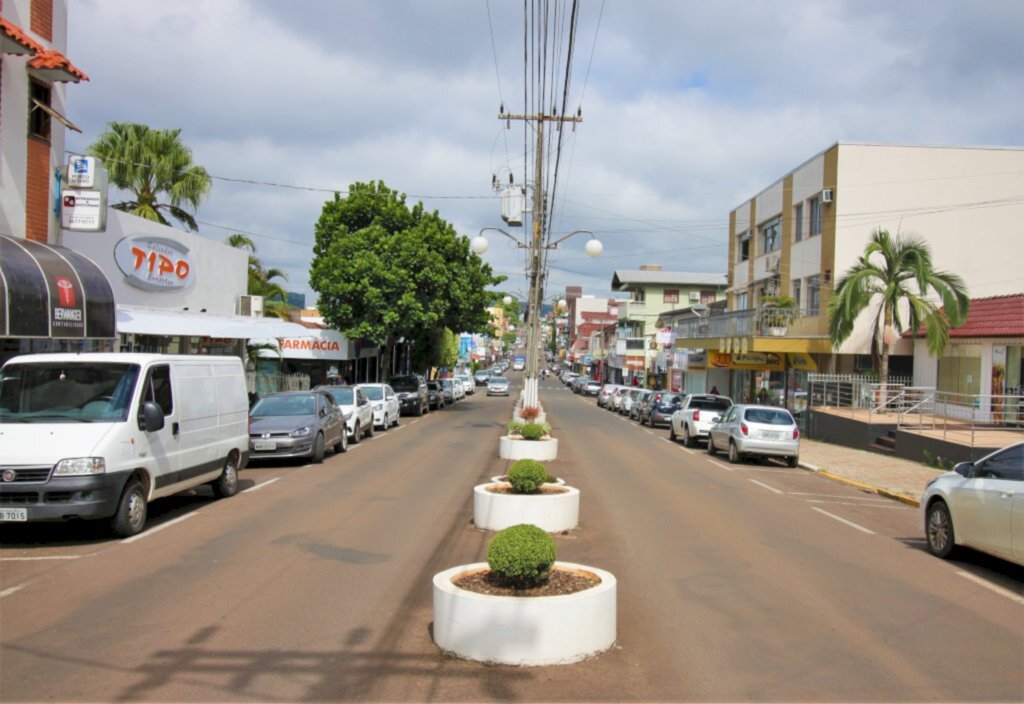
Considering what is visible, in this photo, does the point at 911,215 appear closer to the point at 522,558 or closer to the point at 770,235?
the point at 770,235

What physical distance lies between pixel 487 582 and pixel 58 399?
6381mm

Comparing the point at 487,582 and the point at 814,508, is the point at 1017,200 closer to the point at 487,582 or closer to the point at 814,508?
the point at 814,508

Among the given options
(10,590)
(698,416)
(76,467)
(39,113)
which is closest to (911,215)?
(698,416)

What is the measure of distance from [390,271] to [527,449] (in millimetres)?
21263

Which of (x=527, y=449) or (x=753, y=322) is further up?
(x=753, y=322)

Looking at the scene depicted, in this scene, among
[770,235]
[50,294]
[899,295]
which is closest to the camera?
[50,294]

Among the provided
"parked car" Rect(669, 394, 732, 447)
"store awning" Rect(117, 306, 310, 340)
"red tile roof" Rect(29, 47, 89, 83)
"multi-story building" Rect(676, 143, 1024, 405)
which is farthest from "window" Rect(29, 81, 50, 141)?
"multi-story building" Rect(676, 143, 1024, 405)

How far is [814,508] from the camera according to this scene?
14.1 meters

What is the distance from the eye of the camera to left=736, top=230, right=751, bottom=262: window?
44.3m

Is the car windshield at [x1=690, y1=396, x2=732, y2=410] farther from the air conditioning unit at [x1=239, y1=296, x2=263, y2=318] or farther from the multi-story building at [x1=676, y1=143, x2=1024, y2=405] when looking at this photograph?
the air conditioning unit at [x1=239, y1=296, x2=263, y2=318]

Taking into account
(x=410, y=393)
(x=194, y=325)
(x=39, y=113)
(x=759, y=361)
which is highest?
(x=39, y=113)

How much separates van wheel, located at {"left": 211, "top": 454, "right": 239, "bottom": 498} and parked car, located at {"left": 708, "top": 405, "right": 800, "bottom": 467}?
1273 centimetres

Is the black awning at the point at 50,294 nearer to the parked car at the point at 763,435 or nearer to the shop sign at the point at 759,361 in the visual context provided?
the parked car at the point at 763,435

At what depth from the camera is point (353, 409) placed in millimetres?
23562
